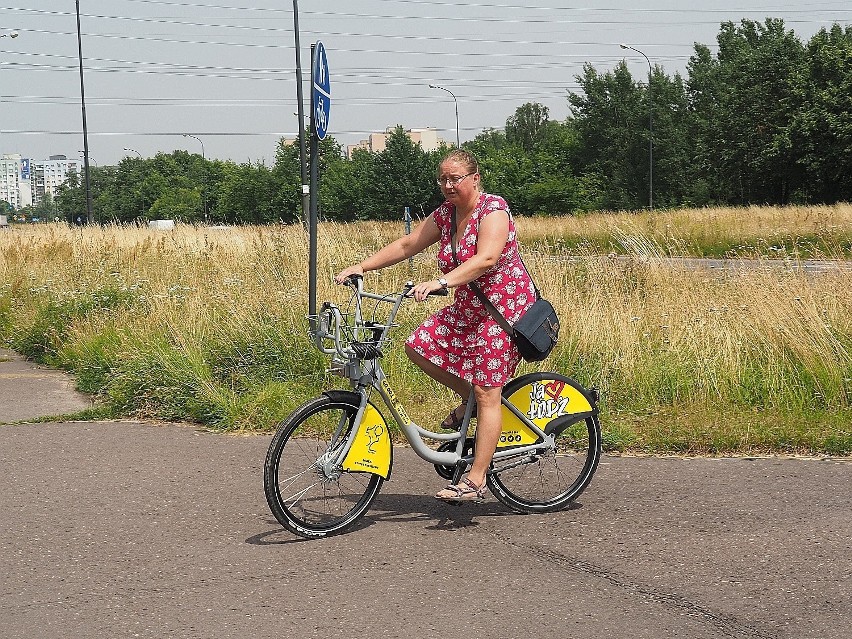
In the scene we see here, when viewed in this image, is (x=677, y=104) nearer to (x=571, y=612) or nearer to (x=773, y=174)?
(x=773, y=174)

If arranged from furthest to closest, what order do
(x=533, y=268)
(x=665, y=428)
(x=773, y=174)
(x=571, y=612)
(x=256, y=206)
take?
1. (x=256, y=206)
2. (x=773, y=174)
3. (x=533, y=268)
4. (x=665, y=428)
5. (x=571, y=612)

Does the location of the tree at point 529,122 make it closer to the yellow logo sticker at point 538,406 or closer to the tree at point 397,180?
the tree at point 397,180

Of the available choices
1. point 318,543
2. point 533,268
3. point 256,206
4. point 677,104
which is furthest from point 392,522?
point 677,104

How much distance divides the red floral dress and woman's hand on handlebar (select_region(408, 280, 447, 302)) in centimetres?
37

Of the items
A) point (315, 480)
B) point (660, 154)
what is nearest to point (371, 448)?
point (315, 480)

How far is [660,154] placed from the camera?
245ft

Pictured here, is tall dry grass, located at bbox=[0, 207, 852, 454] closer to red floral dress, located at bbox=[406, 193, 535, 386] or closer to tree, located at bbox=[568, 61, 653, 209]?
red floral dress, located at bbox=[406, 193, 535, 386]

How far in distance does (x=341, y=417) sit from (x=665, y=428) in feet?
9.39

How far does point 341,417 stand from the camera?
17.8ft

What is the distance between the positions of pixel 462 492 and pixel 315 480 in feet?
2.37

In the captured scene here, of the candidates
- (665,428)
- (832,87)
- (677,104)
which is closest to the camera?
(665,428)

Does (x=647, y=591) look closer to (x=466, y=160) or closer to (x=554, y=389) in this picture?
(x=554, y=389)

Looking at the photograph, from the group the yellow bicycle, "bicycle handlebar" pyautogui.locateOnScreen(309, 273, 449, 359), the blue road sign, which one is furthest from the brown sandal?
the blue road sign

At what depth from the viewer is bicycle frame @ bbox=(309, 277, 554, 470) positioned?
17.5ft
